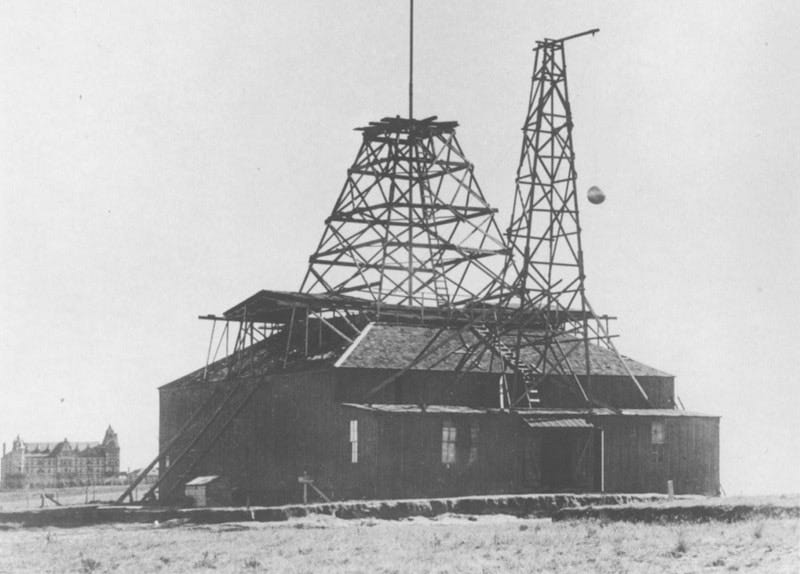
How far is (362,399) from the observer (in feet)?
134

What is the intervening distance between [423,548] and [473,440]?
1538cm

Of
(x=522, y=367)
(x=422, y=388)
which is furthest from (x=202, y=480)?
(x=522, y=367)

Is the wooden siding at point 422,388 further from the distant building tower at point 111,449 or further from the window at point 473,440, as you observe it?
the distant building tower at point 111,449

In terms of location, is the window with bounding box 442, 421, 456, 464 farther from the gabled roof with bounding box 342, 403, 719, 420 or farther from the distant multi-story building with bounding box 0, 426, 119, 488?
the distant multi-story building with bounding box 0, 426, 119, 488

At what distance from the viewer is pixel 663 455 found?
44.1 meters

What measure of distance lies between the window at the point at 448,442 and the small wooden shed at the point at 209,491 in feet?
29.7

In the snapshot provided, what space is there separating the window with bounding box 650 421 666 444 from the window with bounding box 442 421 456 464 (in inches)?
315

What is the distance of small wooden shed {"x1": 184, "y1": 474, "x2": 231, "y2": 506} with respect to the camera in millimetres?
44969

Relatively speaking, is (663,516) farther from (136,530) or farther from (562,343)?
(562,343)

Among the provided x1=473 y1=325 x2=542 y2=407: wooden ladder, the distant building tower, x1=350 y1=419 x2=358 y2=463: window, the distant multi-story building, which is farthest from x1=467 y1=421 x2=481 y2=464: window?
the distant building tower

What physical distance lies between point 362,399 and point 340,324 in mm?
5463

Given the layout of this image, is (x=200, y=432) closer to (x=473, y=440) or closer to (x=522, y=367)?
(x=473, y=440)

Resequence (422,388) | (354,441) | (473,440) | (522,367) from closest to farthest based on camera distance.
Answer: (354,441) < (473,440) < (422,388) < (522,367)

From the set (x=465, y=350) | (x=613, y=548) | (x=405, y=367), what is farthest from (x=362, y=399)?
(x=613, y=548)
